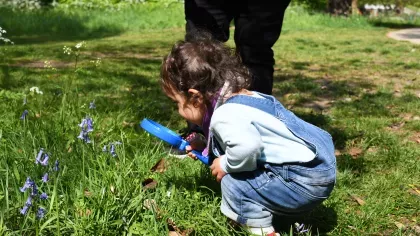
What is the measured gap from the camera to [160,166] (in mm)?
2895

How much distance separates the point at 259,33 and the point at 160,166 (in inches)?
36.2

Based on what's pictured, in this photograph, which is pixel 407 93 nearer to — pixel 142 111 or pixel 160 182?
pixel 142 111

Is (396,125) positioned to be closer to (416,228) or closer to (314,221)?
(416,228)

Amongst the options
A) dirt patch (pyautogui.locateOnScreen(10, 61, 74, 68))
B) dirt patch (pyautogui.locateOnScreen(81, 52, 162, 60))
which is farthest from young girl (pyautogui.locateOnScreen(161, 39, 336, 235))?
dirt patch (pyautogui.locateOnScreen(81, 52, 162, 60))

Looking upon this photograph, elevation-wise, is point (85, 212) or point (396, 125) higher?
point (85, 212)

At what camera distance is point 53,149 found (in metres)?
2.59

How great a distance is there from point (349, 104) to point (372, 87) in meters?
1.17

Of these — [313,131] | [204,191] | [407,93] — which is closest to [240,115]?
[313,131]

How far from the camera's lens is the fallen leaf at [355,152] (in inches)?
137

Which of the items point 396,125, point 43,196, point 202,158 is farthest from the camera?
point 396,125

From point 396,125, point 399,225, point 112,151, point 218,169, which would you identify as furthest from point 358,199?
point 396,125

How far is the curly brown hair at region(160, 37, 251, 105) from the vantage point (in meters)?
2.12

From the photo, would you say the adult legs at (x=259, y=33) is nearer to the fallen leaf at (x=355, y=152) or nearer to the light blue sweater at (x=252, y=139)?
the fallen leaf at (x=355, y=152)

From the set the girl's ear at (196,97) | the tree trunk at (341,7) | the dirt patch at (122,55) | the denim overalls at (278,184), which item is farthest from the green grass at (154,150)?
the tree trunk at (341,7)
